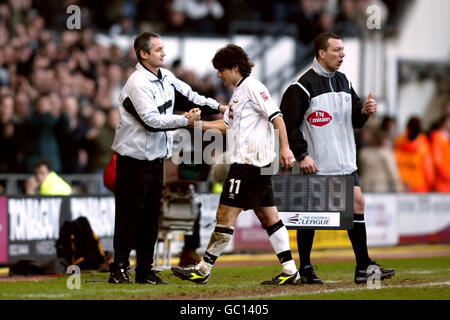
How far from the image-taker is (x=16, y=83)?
17.2m

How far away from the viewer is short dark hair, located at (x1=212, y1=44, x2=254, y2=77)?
973 centimetres

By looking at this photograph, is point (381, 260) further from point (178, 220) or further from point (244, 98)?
point (244, 98)

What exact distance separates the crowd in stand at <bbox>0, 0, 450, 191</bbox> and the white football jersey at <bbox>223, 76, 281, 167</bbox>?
6106 mm

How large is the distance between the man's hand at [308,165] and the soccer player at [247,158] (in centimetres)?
41

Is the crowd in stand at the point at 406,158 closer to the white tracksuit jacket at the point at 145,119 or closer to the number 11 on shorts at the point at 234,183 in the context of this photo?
the white tracksuit jacket at the point at 145,119

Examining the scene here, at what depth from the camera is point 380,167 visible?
1870 centimetres

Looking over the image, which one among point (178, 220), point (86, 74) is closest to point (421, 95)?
point (86, 74)

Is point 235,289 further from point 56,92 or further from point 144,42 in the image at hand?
point 56,92

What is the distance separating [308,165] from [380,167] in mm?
8952

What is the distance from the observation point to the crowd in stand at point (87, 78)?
16250 millimetres
